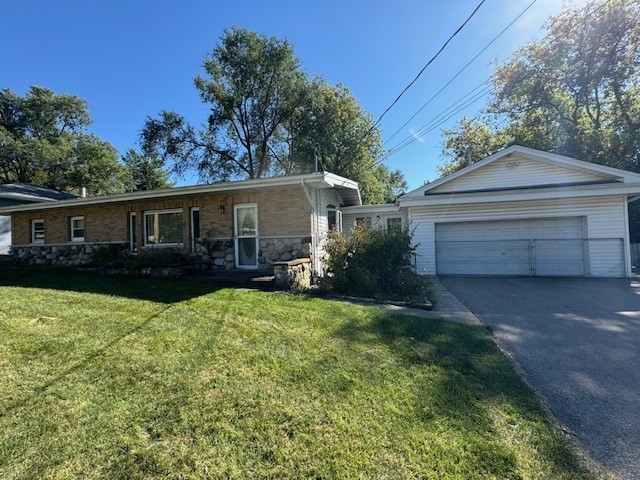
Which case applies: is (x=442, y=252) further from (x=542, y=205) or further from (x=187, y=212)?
(x=187, y=212)

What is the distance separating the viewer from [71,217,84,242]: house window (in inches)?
477

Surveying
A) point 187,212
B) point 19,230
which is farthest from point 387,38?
point 19,230

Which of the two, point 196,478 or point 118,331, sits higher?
point 118,331

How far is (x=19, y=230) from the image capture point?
13.2 m

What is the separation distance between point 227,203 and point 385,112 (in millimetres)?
7461

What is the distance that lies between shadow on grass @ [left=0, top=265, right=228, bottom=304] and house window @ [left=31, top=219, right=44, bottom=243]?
14.2 ft

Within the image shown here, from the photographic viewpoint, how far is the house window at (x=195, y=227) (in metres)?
10.2

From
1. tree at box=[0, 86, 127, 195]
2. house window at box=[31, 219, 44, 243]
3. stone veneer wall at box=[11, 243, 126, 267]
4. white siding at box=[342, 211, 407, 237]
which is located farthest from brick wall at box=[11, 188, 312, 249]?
tree at box=[0, 86, 127, 195]

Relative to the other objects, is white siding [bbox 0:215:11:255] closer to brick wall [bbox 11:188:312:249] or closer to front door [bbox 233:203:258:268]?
brick wall [bbox 11:188:312:249]

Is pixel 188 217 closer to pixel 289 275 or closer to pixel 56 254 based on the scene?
pixel 289 275

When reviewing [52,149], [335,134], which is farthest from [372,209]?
[52,149]

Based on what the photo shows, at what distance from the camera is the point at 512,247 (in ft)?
36.0

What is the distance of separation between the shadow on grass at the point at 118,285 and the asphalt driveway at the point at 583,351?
574 cm

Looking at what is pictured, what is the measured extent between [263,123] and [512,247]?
18.9 meters
